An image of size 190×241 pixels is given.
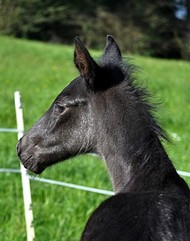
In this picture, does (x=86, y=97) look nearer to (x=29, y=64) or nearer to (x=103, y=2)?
(x=29, y=64)

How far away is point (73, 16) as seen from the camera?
3866cm

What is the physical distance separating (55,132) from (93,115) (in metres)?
0.38

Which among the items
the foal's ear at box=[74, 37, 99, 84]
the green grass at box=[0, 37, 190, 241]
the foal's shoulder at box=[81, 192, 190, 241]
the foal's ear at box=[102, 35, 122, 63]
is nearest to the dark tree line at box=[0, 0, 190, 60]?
the green grass at box=[0, 37, 190, 241]

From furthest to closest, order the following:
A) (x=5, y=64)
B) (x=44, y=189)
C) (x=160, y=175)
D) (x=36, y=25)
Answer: (x=36, y=25)
(x=5, y=64)
(x=44, y=189)
(x=160, y=175)

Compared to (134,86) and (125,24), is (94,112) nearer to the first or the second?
(134,86)

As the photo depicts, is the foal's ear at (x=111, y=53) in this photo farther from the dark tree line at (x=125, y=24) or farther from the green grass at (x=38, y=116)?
the dark tree line at (x=125, y=24)

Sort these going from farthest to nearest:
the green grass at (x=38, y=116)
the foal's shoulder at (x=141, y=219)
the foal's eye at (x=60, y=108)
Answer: the green grass at (x=38, y=116), the foal's eye at (x=60, y=108), the foal's shoulder at (x=141, y=219)

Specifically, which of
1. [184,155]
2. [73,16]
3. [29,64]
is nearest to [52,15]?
[73,16]

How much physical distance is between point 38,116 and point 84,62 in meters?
10.1

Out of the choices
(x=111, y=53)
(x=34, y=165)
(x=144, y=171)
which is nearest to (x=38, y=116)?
(x=34, y=165)

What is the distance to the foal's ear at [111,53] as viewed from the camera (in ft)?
13.9

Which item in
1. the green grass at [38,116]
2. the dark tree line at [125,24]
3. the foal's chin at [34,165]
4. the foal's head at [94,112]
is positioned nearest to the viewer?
the foal's head at [94,112]

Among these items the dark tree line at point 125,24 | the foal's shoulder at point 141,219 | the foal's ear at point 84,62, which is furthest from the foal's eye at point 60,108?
the dark tree line at point 125,24

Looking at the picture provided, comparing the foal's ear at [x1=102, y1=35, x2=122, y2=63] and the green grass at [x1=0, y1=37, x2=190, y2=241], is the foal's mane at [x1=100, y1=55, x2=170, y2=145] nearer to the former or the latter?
the foal's ear at [x1=102, y1=35, x2=122, y2=63]
